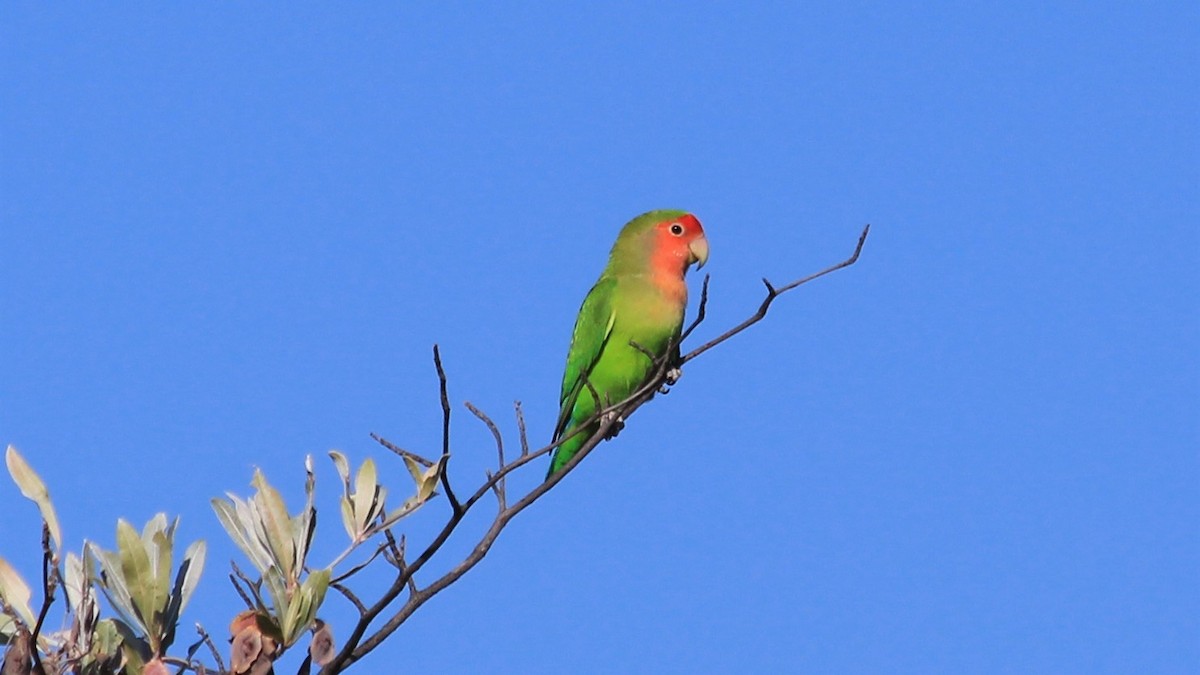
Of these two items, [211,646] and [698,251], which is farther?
[698,251]

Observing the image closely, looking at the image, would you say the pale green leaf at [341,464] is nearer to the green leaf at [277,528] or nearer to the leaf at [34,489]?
the green leaf at [277,528]

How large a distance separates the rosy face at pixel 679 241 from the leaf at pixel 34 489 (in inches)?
169

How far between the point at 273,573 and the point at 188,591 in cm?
18

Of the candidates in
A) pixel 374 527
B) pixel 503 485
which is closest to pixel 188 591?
pixel 374 527

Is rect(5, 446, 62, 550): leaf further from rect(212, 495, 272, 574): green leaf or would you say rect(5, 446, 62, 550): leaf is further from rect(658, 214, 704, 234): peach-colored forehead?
rect(658, 214, 704, 234): peach-colored forehead

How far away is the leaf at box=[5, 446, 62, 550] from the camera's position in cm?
245

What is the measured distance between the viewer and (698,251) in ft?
21.6

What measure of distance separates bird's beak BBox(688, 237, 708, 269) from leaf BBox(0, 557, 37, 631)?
4.42m

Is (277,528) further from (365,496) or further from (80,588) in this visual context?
(80,588)

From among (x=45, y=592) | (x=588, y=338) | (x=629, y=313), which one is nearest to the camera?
(x=45, y=592)

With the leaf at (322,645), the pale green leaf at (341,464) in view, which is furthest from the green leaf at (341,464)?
the leaf at (322,645)

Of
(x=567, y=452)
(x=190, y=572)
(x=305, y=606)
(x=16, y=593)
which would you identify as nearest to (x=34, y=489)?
(x=16, y=593)

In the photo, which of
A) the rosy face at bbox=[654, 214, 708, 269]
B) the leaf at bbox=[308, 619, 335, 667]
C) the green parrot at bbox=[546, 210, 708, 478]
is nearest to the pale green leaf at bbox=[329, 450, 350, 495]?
the leaf at bbox=[308, 619, 335, 667]

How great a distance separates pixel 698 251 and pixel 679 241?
4.8 inches
